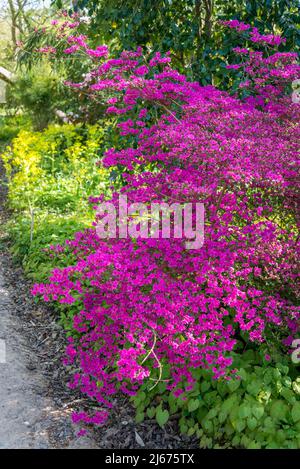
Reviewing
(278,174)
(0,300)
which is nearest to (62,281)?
(278,174)

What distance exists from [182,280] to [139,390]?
2.94ft

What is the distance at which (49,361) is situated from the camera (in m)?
3.67

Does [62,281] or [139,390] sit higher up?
[62,281]

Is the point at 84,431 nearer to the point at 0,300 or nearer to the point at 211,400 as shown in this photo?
the point at 211,400

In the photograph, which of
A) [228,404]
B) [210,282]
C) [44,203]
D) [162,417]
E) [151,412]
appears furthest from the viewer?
[44,203]

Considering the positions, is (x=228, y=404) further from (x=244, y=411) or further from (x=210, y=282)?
(x=210, y=282)

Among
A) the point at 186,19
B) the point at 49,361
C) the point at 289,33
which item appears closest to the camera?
the point at 49,361

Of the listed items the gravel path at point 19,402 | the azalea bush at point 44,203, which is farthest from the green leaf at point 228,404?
the azalea bush at point 44,203

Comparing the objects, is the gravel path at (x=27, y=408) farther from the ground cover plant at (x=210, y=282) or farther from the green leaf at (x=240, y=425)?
the green leaf at (x=240, y=425)

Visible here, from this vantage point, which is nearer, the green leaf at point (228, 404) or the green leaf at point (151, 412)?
the green leaf at point (228, 404)

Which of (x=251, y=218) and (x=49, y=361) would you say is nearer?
(x=251, y=218)

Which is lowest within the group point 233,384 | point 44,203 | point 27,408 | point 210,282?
point 27,408

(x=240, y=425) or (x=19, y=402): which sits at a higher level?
(x=240, y=425)

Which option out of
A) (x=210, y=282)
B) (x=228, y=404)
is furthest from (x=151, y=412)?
(x=210, y=282)
